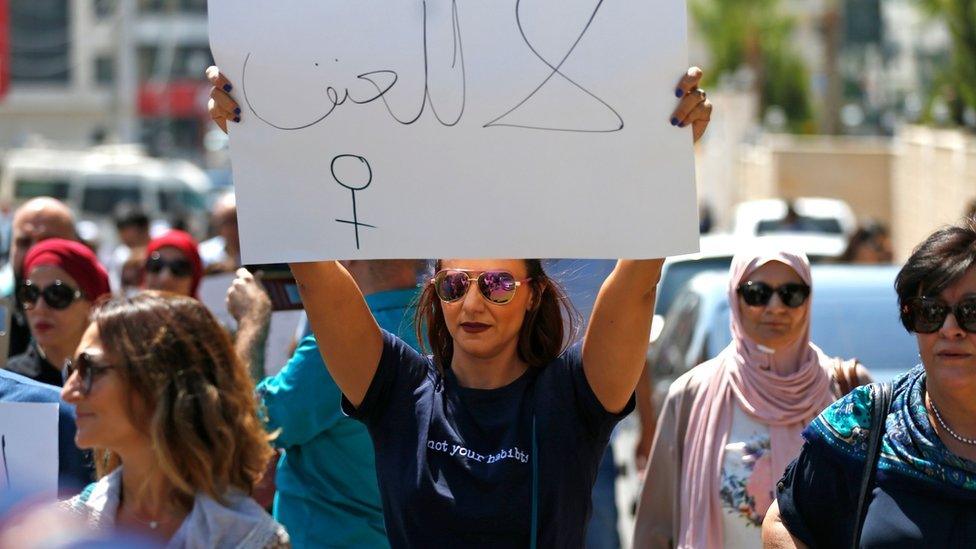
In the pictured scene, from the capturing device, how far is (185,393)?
326cm

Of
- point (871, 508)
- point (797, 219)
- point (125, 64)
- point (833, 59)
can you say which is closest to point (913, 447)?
point (871, 508)

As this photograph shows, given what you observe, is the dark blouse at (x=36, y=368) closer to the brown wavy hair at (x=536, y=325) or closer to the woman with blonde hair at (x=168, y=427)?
the brown wavy hair at (x=536, y=325)

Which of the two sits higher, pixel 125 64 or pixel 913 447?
pixel 125 64

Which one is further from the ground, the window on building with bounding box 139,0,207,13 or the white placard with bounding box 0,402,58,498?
the window on building with bounding box 139,0,207,13

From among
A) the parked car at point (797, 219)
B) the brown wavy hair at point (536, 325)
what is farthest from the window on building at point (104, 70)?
the brown wavy hair at point (536, 325)

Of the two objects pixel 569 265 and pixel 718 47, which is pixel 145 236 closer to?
pixel 569 265

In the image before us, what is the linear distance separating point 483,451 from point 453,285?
15.5 inches

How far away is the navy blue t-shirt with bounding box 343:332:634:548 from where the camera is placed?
3402mm

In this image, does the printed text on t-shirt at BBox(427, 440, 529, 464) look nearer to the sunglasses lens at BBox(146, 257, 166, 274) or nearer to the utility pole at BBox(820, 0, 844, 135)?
the sunglasses lens at BBox(146, 257, 166, 274)

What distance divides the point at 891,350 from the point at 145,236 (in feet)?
23.4

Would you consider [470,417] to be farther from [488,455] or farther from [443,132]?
[443,132]

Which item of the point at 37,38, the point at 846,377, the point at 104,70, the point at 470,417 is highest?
the point at 37,38

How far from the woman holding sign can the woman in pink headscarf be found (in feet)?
3.77

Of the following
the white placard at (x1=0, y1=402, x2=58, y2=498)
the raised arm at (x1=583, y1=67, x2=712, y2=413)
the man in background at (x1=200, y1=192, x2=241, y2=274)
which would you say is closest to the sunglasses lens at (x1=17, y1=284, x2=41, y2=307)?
the white placard at (x1=0, y1=402, x2=58, y2=498)
